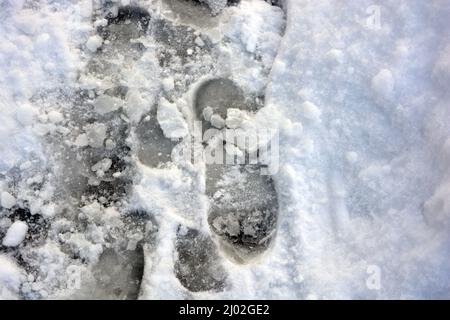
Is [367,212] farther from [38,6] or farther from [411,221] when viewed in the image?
[38,6]

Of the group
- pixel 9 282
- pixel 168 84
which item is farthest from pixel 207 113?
pixel 9 282

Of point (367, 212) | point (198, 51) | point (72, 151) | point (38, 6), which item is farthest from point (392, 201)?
point (38, 6)

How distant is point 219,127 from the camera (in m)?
1.68

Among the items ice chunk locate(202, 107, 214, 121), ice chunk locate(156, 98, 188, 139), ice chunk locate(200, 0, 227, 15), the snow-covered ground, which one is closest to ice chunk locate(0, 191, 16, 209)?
the snow-covered ground

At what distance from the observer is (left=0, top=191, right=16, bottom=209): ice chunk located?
1.56 meters

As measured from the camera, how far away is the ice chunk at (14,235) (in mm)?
1523

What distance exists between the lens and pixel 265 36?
180 cm

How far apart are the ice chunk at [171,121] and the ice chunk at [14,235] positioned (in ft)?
1.61

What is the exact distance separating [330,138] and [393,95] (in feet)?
0.71

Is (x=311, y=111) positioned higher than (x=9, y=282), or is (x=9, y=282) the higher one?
(x=311, y=111)

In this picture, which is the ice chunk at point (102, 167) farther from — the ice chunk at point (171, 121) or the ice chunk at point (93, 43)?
the ice chunk at point (93, 43)

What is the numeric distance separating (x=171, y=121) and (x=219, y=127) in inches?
5.8

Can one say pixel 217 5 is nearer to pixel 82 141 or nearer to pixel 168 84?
pixel 168 84

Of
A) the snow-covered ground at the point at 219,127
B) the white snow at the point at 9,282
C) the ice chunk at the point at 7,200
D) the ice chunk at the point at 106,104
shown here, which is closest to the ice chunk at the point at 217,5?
the snow-covered ground at the point at 219,127
